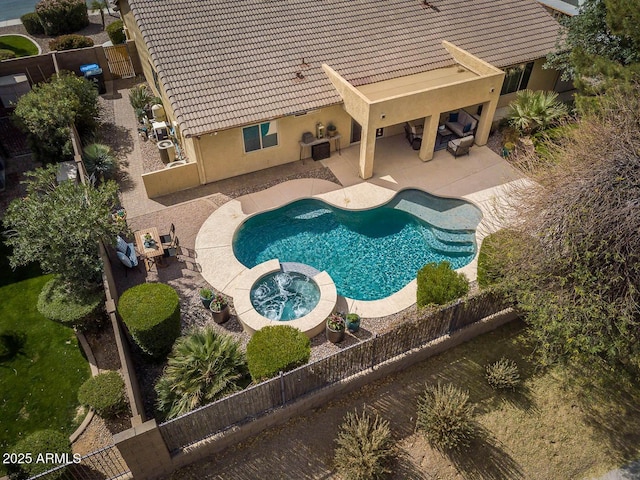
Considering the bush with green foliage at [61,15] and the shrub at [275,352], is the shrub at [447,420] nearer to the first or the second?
the shrub at [275,352]

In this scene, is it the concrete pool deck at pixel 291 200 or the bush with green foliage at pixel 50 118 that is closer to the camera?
the concrete pool deck at pixel 291 200

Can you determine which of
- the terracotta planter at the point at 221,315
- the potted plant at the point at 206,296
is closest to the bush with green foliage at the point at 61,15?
the potted plant at the point at 206,296

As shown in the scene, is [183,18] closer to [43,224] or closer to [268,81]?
[268,81]

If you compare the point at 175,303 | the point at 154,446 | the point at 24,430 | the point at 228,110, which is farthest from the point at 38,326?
the point at 228,110

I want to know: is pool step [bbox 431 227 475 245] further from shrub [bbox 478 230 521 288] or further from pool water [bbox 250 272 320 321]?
pool water [bbox 250 272 320 321]

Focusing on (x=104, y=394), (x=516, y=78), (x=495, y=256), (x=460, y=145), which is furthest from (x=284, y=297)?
(x=516, y=78)

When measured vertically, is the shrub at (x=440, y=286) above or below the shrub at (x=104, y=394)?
above

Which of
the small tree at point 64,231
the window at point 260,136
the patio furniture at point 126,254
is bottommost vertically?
Result: the patio furniture at point 126,254

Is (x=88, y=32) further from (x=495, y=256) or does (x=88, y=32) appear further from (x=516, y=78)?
(x=495, y=256)
